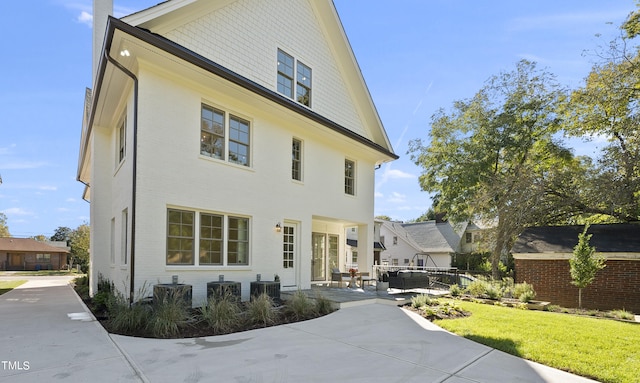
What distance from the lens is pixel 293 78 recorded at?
12703 millimetres

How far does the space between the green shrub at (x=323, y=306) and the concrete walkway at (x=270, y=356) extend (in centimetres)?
115

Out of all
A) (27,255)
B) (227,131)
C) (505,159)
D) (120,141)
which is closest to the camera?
(227,131)

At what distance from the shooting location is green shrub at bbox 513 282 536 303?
37.9 feet

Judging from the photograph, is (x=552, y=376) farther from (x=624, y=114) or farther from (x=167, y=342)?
(x=624, y=114)

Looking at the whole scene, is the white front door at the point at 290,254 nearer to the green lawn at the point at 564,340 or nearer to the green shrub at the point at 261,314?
the green shrub at the point at 261,314

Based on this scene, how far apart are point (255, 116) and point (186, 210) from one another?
3.61 metres

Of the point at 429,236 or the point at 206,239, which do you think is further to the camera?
the point at 429,236

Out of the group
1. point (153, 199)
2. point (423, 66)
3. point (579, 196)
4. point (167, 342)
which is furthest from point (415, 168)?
point (167, 342)

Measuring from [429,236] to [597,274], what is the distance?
21209 mm

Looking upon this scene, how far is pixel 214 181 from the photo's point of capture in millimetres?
9703

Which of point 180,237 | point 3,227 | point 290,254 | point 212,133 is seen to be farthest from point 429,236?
point 3,227

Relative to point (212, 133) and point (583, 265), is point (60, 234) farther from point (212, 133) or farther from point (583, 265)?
point (583, 265)

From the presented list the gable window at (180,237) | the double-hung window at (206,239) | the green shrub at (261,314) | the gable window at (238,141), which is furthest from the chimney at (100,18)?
the green shrub at (261,314)

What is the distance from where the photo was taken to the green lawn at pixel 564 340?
5.28m
